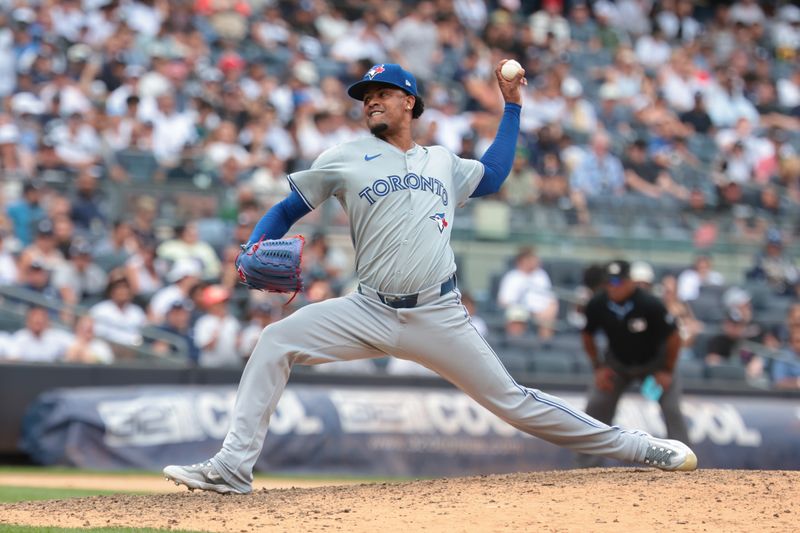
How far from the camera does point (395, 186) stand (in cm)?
609

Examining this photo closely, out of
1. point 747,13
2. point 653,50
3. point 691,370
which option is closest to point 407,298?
point 691,370

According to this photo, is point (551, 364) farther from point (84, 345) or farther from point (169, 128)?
point (169, 128)

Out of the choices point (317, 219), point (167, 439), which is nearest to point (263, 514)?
point (167, 439)

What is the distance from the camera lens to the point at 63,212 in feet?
41.3

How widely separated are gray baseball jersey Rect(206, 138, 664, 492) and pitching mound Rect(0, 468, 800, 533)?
408 mm

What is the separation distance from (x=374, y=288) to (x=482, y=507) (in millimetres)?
1147

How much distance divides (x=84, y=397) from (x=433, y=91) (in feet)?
26.6

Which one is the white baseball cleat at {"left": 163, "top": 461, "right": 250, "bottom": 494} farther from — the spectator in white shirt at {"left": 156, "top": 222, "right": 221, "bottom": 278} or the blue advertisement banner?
the spectator in white shirt at {"left": 156, "top": 222, "right": 221, "bottom": 278}

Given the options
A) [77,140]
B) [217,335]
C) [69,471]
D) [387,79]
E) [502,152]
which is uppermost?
[77,140]

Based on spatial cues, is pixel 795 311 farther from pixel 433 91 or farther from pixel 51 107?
pixel 51 107

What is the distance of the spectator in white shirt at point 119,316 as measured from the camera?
11.7m

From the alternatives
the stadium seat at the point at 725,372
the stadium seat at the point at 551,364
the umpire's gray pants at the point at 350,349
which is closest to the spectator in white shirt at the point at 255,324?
the stadium seat at the point at 551,364

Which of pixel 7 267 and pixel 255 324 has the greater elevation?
pixel 7 267

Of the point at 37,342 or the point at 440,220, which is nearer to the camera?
the point at 440,220
